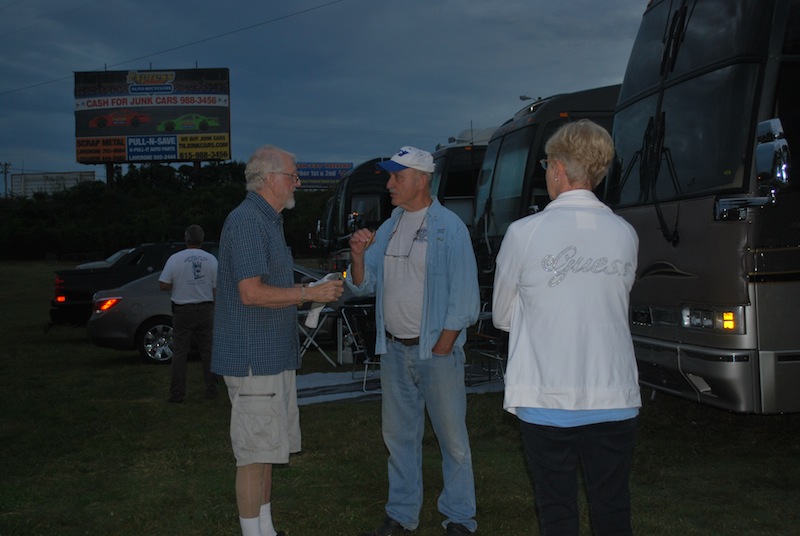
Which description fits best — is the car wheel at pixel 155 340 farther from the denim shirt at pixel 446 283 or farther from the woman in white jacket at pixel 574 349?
the woman in white jacket at pixel 574 349

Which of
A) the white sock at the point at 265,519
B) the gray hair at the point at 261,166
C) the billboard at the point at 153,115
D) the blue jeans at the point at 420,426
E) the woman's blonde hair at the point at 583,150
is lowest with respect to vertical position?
the white sock at the point at 265,519

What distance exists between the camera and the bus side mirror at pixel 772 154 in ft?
17.5

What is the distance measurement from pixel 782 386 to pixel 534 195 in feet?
25.5

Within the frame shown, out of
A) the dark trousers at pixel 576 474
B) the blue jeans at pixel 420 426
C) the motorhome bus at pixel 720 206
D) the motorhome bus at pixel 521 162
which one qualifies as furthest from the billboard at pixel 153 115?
the dark trousers at pixel 576 474

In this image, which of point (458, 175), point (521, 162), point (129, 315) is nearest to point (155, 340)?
point (129, 315)

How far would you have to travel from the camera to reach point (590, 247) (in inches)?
128

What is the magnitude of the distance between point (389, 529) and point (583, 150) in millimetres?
2748

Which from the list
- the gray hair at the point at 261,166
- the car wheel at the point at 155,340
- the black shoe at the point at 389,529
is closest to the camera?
the gray hair at the point at 261,166

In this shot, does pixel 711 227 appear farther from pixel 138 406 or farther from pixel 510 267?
pixel 138 406

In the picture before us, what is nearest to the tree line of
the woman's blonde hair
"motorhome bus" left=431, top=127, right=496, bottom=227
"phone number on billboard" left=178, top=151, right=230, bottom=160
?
"phone number on billboard" left=178, top=151, right=230, bottom=160

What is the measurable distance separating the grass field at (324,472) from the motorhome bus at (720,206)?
71 cm

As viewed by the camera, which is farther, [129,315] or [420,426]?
[129,315]

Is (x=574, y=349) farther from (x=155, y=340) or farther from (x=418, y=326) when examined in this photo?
(x=155, y=340)

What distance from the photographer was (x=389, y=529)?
5.17 meters
